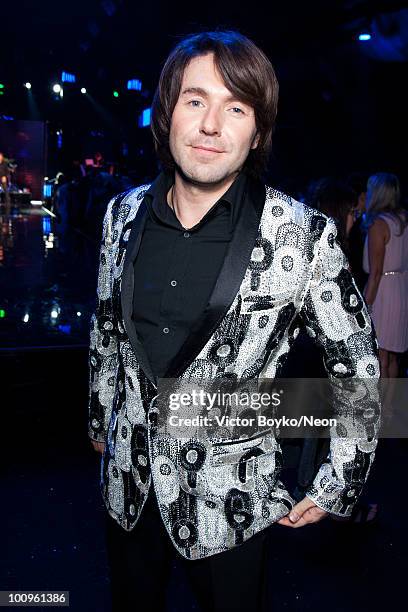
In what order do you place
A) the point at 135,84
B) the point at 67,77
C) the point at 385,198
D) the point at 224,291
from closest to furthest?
the point at 224,291 < the point at 385,198 < the point at 135,84 < the point at 67,77

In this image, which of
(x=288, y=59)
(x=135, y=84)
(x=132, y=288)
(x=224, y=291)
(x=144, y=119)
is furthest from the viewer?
(x=144, y=119)

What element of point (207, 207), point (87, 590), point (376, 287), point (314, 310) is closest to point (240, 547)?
point (314, 310)

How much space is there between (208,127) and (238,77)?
0.13m

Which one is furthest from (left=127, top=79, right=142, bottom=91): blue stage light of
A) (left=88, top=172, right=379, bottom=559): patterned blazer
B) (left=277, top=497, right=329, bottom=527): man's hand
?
(left=277, top=497, right=329, bottom=527): man's hand

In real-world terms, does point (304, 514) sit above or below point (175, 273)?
below

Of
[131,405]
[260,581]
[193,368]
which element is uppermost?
[193,368]

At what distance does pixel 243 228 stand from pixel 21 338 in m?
3.30

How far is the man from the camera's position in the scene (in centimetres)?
132

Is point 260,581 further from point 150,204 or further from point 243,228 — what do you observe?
point 150,204

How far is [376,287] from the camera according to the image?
4184 millimetres

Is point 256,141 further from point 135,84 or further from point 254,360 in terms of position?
point 135,84

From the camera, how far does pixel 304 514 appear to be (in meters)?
1.36

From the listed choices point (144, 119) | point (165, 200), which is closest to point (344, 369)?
point (165, 200)

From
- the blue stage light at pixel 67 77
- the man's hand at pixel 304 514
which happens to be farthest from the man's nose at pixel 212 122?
the blue stage light at pixel 67 77
